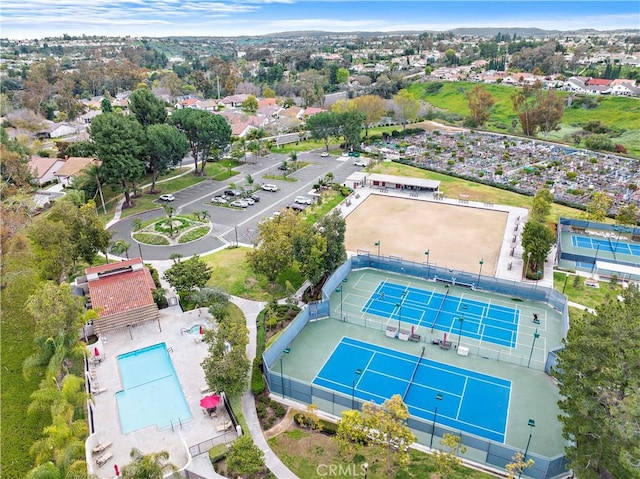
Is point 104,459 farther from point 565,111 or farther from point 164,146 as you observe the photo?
point 565,111

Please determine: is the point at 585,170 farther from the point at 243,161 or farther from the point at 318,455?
the point at 318,455

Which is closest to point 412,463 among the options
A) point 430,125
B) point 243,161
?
point 243,161

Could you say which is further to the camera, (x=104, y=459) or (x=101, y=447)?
(x=101, y=447)

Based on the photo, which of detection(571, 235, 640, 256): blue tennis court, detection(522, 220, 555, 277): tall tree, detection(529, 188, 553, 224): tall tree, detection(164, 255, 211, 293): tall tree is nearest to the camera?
detection(164, 255, 211, 293): tall tree

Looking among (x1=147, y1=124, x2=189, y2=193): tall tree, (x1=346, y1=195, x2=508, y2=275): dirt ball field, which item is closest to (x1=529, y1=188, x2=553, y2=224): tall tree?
(x1=346, y1=195, x2=508, y2=275): dirt ball field

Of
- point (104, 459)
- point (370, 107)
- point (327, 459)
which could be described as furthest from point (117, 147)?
point (370, 107)

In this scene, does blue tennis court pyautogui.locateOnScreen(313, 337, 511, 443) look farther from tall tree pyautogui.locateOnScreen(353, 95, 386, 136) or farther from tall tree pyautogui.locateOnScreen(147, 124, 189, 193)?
tall tree pyautogui.locateOnScreen(353, 95, 386, 136)
